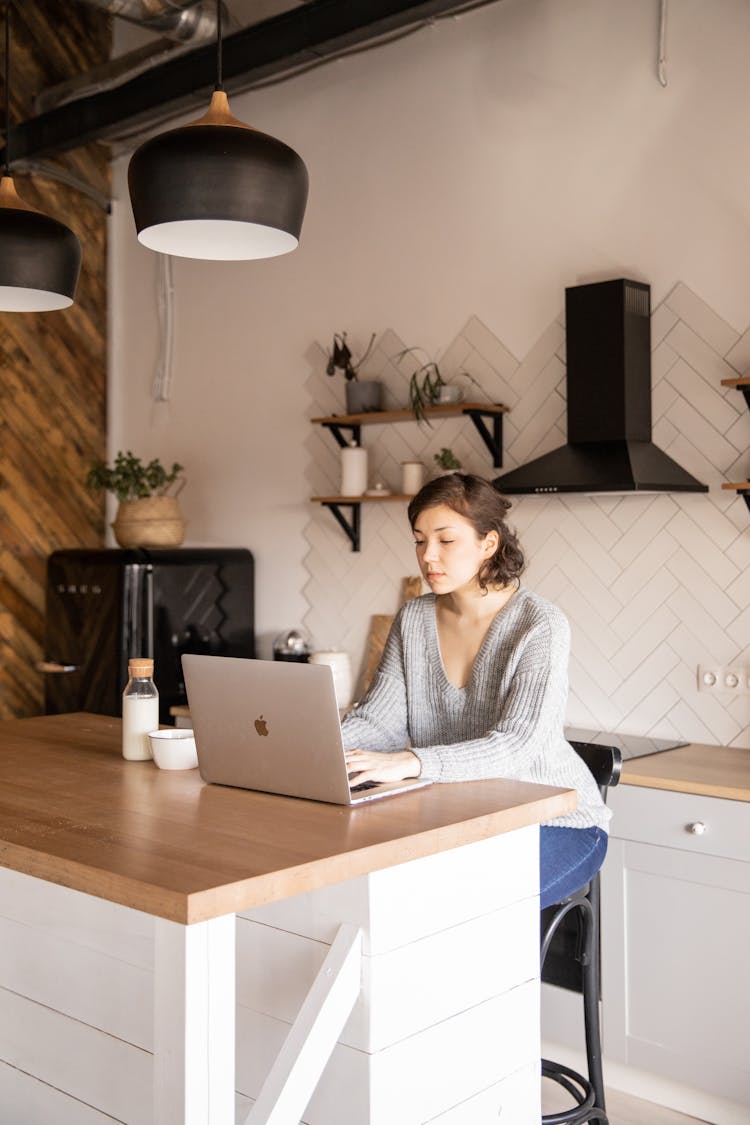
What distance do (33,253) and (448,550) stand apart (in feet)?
3.63

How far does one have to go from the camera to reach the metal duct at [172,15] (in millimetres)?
3891

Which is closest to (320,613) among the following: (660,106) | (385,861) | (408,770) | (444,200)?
(444,200)

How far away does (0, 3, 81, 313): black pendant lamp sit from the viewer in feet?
8.24

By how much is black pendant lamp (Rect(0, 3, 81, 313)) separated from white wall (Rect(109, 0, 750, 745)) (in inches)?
68.2

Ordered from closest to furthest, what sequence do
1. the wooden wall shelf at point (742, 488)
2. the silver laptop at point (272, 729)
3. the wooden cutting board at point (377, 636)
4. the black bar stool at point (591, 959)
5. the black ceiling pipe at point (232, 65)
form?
1. the silver laptop at point (272, 729)
2. the black bar stool at point (591, 959)
3. the wooden wall shelf at point (742, 488)
4. the black ceiling pipe at point (232, 65)
5. the wooden cutting board at point (377, 636)

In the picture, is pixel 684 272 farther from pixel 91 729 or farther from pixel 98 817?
pixel 98 817

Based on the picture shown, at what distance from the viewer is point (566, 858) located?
2.40 metres

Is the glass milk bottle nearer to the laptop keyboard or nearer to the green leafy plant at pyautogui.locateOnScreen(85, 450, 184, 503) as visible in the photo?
the laptop keyboard

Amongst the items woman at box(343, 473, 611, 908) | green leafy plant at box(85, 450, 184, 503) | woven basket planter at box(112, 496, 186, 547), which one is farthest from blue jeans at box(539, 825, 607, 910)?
green leafy plant at box(85, 450, 184, 503)

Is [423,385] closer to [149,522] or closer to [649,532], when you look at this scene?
[649,532]

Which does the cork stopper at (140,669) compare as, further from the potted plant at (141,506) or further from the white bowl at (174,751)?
the potted plant at (141,506)

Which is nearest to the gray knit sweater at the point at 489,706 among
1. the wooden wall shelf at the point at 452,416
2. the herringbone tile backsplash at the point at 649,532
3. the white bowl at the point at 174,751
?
the white bowl at the point at 174,751

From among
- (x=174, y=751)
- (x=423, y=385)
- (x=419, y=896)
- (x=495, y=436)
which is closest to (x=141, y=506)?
(x=423, y=385)

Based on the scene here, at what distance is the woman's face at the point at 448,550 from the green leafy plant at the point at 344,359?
1770 mm
